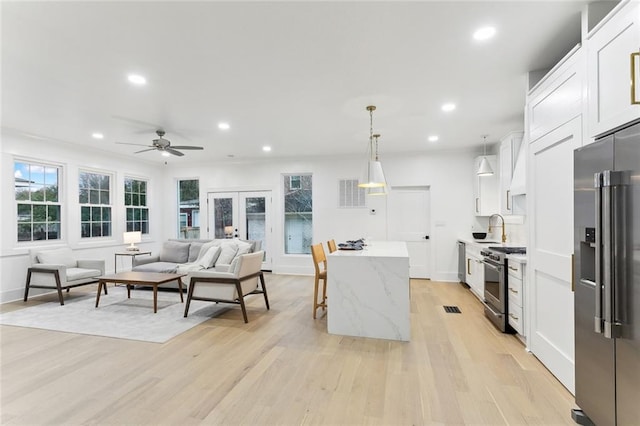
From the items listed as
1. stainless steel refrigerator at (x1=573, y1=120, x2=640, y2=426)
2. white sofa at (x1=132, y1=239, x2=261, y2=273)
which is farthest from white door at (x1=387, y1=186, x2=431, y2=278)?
stainless steel refrigerator at (x1=573, y1=120, x2=640, y2=426)

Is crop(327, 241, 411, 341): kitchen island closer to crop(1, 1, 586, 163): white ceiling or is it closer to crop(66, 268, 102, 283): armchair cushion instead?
crop(1, 1, 586, 163): white ceiling

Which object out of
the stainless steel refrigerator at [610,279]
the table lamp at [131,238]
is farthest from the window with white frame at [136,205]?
the stainless steel refrigerator at [610,279]

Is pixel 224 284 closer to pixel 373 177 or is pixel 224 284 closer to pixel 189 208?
pixel 373 177

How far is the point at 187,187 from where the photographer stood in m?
8.20

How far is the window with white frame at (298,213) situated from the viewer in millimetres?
7309

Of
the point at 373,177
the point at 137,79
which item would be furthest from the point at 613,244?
the point at 137,79

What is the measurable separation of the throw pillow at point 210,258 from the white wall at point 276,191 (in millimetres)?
2080

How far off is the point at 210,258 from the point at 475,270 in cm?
A: 438

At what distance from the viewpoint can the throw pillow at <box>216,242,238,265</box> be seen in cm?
525

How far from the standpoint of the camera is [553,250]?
250 cm

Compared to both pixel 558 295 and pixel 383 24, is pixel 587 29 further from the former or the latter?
pixel 558 295

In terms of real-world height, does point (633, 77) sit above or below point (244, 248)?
above

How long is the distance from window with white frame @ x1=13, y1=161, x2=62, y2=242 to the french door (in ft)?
9.77

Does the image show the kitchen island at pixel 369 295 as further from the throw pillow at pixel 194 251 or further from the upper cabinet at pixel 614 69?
the throw pillow at pixel 194 251
